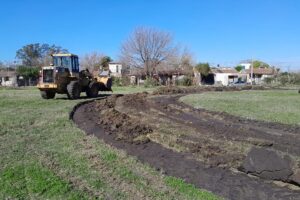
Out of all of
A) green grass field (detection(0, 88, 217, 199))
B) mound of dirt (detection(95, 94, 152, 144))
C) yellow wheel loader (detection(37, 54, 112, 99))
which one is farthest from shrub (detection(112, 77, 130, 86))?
green grass field (detection(0, 88, 217, 199))

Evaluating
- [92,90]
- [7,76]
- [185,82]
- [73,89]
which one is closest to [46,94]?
[73,89]

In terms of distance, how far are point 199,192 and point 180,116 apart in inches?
370

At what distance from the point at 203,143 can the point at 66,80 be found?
55.4 ft

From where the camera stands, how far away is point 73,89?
953 inches

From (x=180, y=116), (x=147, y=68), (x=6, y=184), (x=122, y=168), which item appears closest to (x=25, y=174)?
(x=6, y=184)

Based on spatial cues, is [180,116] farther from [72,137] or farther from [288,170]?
[288,170]

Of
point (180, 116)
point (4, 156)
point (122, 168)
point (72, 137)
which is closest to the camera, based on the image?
point (122, 168)

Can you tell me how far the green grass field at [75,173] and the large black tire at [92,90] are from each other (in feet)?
54.4

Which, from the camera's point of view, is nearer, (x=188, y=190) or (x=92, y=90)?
(x=188, y=190)

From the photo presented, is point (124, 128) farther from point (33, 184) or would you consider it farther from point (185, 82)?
point (185, 82)

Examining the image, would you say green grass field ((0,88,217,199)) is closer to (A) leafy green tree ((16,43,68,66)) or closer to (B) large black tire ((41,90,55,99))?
(B) large black tire ((41,90,55,99))

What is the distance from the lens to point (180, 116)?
1529 centimetres

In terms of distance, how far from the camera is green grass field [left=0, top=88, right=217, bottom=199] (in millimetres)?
5723

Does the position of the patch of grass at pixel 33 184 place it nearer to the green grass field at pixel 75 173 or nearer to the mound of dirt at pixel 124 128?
the green grass field at pixel 75 173
